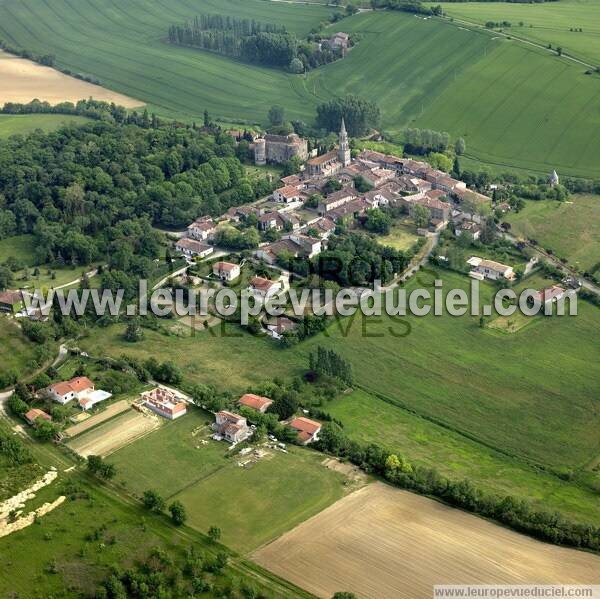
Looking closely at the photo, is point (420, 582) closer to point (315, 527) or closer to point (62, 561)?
point (315, 527)

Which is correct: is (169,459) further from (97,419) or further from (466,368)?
(466,368)

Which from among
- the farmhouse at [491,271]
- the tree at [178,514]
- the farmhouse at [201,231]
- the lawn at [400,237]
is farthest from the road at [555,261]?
the tree at [178,514]

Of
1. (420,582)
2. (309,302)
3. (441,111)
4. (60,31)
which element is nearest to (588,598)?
(420,582)

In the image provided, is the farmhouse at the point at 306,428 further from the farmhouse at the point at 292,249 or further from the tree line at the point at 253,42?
the tree line at the point at 253,42

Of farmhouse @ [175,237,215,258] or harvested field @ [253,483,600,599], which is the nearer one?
harvested field @ [253,483,600,599]

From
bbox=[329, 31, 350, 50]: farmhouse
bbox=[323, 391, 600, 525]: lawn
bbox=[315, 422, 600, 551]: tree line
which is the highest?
bbox=[329, 31, 350, 50]: farmhouse

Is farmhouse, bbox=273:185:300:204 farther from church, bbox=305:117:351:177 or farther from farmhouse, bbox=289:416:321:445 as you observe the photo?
farmhouse, bbox=289:416:321:445

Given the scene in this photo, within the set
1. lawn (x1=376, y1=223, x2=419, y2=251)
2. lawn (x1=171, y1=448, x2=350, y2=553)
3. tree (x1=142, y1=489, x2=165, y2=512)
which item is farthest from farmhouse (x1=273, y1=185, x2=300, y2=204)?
tree (x1=142, y1=489, x2=165, y2=512)
